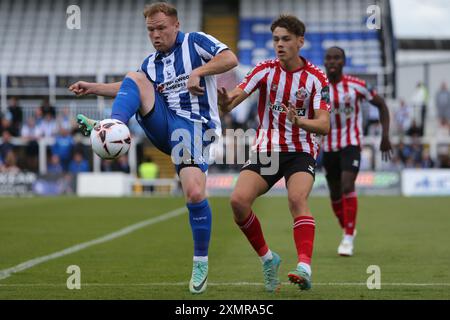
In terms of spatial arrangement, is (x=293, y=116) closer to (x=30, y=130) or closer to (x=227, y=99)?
(x=227, y=99)

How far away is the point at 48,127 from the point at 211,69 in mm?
22173

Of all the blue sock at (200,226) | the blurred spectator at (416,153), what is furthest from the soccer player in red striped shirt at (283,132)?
the blurred spectator at (416,153)

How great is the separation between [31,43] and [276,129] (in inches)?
1255

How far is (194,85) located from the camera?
7012mm

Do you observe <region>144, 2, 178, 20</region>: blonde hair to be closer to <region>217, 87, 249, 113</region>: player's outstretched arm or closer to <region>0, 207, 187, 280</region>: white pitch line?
<region>217, 87, 249, 113</region>: player's outstretched arm

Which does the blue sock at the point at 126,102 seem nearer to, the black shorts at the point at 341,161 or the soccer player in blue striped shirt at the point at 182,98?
the soccer player in blue striped shirt at the point at 182,98

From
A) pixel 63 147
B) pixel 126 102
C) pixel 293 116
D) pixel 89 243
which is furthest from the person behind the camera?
pixel 63 147

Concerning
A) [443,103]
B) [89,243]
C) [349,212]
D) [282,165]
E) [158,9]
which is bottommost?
[89,243]

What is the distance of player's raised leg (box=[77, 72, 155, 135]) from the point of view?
694 centimetres

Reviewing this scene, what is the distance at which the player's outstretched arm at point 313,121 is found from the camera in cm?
718

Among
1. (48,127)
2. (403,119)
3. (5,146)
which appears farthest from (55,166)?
(403,119)

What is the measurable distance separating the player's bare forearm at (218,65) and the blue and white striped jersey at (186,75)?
0.09m

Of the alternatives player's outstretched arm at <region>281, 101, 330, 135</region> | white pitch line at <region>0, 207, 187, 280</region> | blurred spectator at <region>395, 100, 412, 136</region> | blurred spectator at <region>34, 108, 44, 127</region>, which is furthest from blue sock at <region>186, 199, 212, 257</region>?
blurred spectator at <region>395, 100, 412, 136</region>

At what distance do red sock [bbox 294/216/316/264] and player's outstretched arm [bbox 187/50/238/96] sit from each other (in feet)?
4.06
